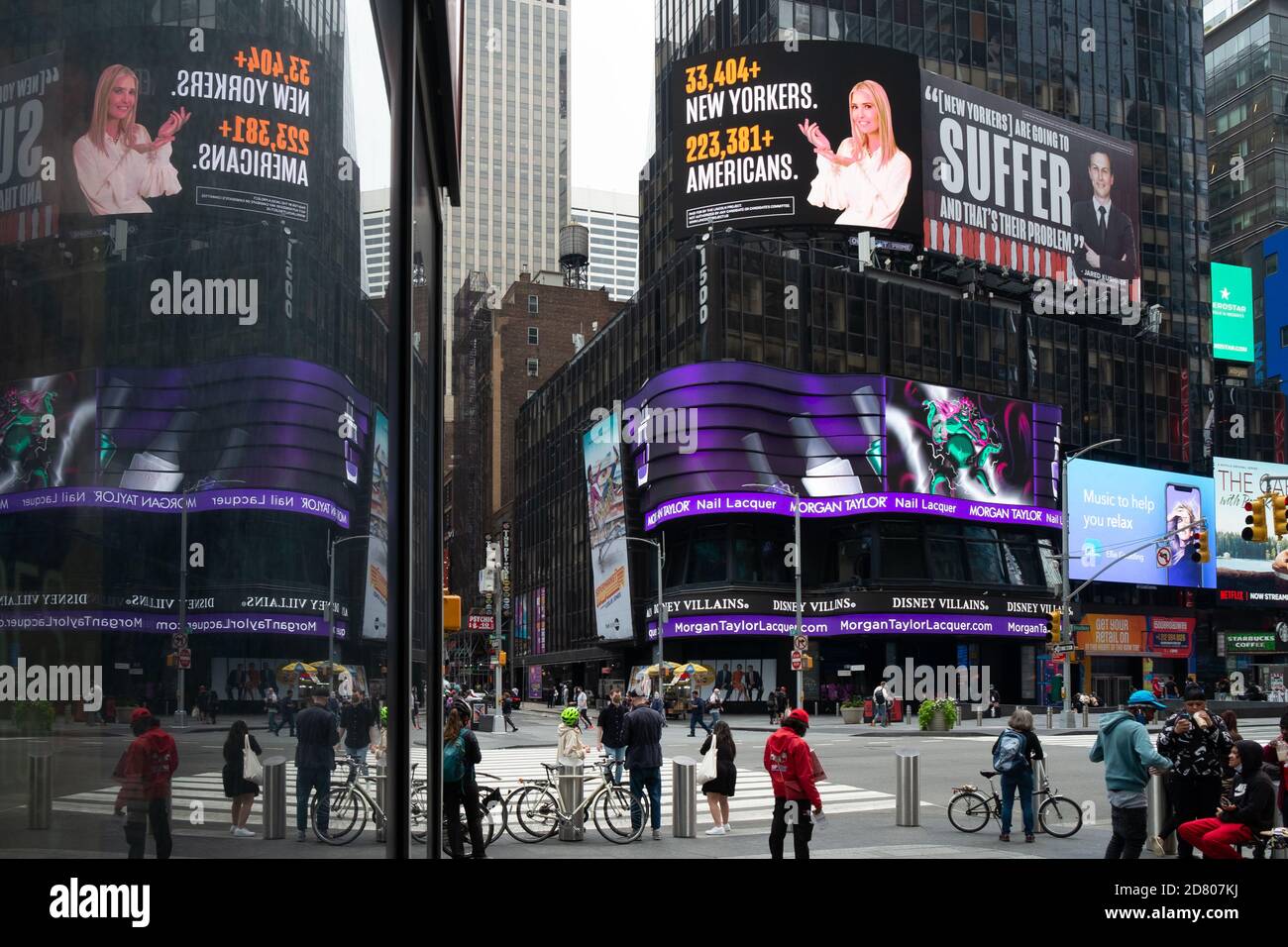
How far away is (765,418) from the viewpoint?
67.8m

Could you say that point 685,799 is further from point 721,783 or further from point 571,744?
point 571,744

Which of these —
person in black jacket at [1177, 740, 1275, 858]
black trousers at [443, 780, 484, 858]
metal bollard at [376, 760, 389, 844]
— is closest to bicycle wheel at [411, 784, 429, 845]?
metal bollard at [376, 760, 389, 844]

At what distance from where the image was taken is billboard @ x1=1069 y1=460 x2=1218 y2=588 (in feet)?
256

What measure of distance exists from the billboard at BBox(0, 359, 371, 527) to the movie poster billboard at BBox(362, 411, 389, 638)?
641 mm

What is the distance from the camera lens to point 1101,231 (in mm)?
84062

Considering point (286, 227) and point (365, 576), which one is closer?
point (286, 227)

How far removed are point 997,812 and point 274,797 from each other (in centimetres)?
1890

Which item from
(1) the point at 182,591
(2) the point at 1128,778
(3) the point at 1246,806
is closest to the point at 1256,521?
(2) the point at 1128,778

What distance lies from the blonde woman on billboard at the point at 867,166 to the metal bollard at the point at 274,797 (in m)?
73.1

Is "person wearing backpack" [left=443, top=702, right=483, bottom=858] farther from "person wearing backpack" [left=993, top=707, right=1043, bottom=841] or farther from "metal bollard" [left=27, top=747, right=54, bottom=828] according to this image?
"metal bollard" [left=27, top=747, right=54, bottom=828]

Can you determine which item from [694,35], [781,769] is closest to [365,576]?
[781,769]
